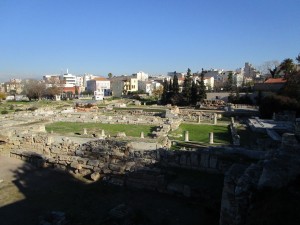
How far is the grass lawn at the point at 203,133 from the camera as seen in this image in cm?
1994

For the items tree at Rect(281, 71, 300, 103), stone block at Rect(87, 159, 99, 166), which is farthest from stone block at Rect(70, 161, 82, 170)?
tree at Rect(281, 71, 300, 103)

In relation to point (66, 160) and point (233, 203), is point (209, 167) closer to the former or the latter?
point (233, 203)

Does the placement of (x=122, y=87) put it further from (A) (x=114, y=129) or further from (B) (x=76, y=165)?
(B) (x=76, y=165)

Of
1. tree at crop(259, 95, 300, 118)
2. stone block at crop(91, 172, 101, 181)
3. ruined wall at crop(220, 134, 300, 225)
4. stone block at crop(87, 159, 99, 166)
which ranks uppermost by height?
tree at crop(259, 95, 300, 118)

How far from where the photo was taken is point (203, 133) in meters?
22.5

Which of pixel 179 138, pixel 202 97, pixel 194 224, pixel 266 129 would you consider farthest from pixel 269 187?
pixel 202 97

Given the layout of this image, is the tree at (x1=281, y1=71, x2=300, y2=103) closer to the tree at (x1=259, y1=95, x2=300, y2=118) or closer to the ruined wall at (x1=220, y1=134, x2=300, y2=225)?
the tree at (x1=259, y1=95, x2=300, y2=118)

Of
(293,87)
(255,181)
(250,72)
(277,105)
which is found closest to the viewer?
(255,181)

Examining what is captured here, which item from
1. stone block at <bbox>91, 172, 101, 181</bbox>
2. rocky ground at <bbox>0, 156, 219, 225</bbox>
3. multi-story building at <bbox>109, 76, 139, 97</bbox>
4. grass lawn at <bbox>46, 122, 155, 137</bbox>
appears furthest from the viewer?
multi-story building at <bbox>109, 76, 139, 97</bbox>

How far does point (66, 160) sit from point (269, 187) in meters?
9.79

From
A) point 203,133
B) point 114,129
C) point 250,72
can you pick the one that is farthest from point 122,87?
point 250,72

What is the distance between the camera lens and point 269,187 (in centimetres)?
594

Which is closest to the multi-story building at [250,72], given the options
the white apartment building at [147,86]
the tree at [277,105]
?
the white apartment building at [147,86]

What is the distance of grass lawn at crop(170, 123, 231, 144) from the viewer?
19.9 metres
